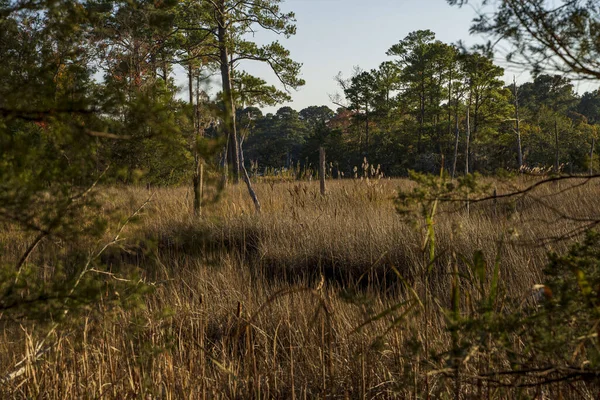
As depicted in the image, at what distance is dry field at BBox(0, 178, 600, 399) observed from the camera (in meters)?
2.03

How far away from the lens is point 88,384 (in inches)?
95.3

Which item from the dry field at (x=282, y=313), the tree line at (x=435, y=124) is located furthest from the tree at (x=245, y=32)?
the tree line at (x=435, y=124)

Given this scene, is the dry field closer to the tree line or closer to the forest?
the forest

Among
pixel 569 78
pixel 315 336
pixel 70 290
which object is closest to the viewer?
pixel 569 78

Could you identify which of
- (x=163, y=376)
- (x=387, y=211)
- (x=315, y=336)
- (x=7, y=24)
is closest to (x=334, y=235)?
(x=387, y=211)

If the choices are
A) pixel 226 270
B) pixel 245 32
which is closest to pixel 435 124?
pixel 245 32

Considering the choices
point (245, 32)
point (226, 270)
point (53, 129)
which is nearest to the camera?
point (53, 129)

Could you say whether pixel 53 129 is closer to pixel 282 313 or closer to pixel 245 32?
pixel 282 313

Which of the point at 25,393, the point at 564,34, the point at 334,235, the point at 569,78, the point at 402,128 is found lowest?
the point at 25,393

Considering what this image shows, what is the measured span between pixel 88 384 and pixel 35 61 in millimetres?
1661

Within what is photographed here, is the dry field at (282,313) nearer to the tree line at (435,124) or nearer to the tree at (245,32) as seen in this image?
the tree at (245,32)

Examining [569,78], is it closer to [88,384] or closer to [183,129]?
[183,129]

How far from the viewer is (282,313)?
3252mm

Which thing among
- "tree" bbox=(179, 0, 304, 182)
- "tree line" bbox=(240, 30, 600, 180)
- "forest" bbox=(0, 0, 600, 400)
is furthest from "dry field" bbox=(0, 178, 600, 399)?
"tree line" bbox=(240, 30, 600, 180)
